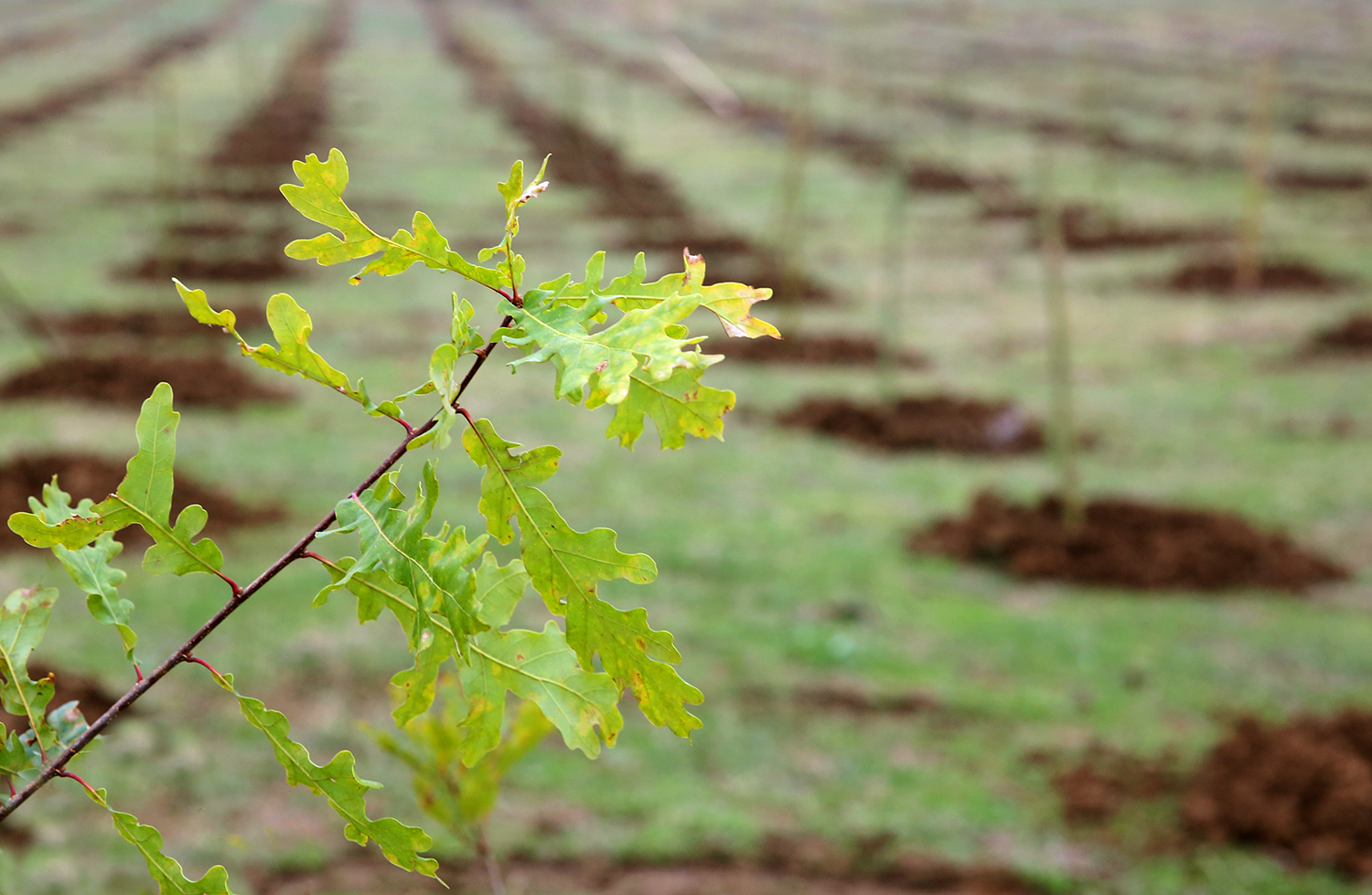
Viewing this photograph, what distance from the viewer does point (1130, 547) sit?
774 centimetres

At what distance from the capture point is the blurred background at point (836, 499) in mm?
5008

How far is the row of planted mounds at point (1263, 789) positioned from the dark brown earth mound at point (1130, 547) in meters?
1.78

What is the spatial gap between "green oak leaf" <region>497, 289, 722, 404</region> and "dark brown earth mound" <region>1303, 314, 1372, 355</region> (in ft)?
41.4

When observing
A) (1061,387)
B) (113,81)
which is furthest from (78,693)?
(113,81)

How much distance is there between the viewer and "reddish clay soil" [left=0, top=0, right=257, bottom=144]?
23938 millimetres

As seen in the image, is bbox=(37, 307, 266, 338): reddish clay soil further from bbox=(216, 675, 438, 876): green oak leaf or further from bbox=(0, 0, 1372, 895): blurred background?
bbox=(216, 675, 438, 876): green oak leaf

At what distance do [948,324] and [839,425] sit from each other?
404cm

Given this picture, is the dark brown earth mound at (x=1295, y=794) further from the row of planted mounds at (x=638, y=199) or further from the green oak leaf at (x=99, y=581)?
the row of planted mounds at (x=638, y=199)

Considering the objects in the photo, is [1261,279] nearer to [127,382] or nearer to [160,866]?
[127,382]

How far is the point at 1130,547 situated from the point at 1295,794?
9.14 feet

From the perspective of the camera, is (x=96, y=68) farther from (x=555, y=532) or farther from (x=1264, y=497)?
(x=555, y=532)

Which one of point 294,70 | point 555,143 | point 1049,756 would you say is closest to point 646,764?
point 1049,756

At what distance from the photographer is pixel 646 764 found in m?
5.55

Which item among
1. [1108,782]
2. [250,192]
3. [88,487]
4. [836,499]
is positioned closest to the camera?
[1108,782]
